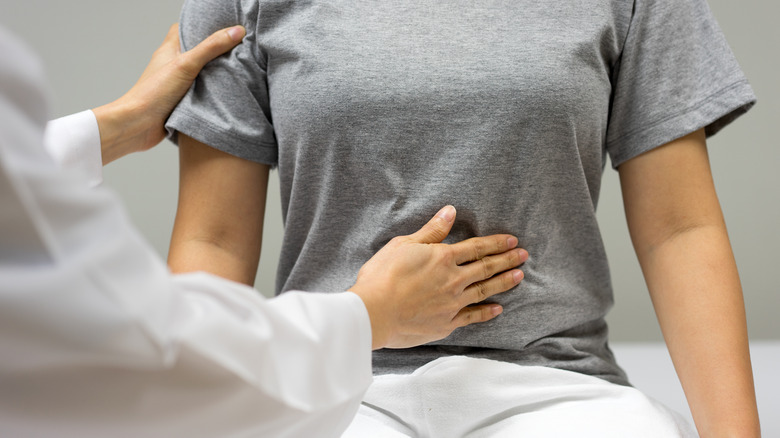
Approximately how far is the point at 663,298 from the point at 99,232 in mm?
740

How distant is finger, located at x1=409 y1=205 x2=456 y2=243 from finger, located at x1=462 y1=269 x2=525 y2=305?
0.07m

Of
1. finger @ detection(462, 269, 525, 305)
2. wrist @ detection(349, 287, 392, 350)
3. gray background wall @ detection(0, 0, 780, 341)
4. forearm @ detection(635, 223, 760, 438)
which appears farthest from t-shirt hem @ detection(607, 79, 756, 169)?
gray background wall @ detection(0, 0, 780, 341)

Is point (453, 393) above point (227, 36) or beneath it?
beneath

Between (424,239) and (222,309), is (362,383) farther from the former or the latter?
(424,239)

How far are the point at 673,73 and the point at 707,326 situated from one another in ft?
1.05

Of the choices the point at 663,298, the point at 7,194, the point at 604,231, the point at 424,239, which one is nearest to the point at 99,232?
the point at 7,194

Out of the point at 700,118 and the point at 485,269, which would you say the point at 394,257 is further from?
the point at 700,118

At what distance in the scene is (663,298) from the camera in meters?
0.92

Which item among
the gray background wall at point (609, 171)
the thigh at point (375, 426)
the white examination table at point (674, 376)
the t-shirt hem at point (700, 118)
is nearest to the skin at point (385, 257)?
the thigh at point (375, 426)

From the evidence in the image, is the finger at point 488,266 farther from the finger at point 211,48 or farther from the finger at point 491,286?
the finger at point 211,48

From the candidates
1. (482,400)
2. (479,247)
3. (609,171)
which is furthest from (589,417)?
(609,171)

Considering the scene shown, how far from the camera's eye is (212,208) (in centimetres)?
96

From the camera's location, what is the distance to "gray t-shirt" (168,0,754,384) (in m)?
0.86

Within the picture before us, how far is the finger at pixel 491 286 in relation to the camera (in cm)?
84
